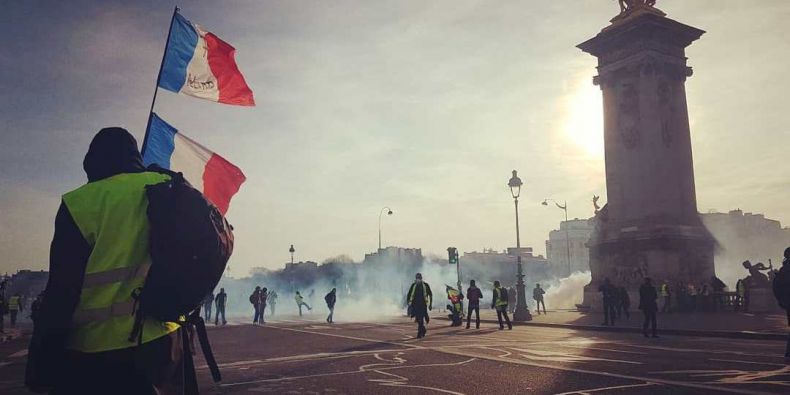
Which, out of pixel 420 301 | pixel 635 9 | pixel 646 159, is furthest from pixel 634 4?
pixel 420 301

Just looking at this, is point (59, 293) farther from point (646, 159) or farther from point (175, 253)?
point (646, 159)

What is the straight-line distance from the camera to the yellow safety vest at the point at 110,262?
9.04ft

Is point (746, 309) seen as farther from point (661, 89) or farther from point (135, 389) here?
point (135, 389)

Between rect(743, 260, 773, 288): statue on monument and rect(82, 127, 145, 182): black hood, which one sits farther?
rect(743, 260, 773, 288): statue on monument

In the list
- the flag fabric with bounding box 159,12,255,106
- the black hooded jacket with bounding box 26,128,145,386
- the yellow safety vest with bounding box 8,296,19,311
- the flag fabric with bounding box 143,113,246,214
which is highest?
the flag fabric with bounding box 159,12,255,106

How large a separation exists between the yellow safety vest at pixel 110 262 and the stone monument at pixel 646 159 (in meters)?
31.7

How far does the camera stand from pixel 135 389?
2.74 meters

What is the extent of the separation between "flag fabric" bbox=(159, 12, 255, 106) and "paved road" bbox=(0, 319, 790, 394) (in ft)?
13.9

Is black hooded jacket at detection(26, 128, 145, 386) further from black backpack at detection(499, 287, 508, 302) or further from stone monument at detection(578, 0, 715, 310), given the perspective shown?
stone monument at detection(578, 0, 715, 310)

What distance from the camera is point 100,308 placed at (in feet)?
9.12

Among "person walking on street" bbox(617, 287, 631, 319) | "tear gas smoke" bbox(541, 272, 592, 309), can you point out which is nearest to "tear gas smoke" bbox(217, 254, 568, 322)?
"tear gas smoke" bbox(541, 272, 592, 309)

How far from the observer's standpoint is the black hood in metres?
3.14

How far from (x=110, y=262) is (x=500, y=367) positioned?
8.93m

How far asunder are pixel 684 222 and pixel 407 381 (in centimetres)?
2778
